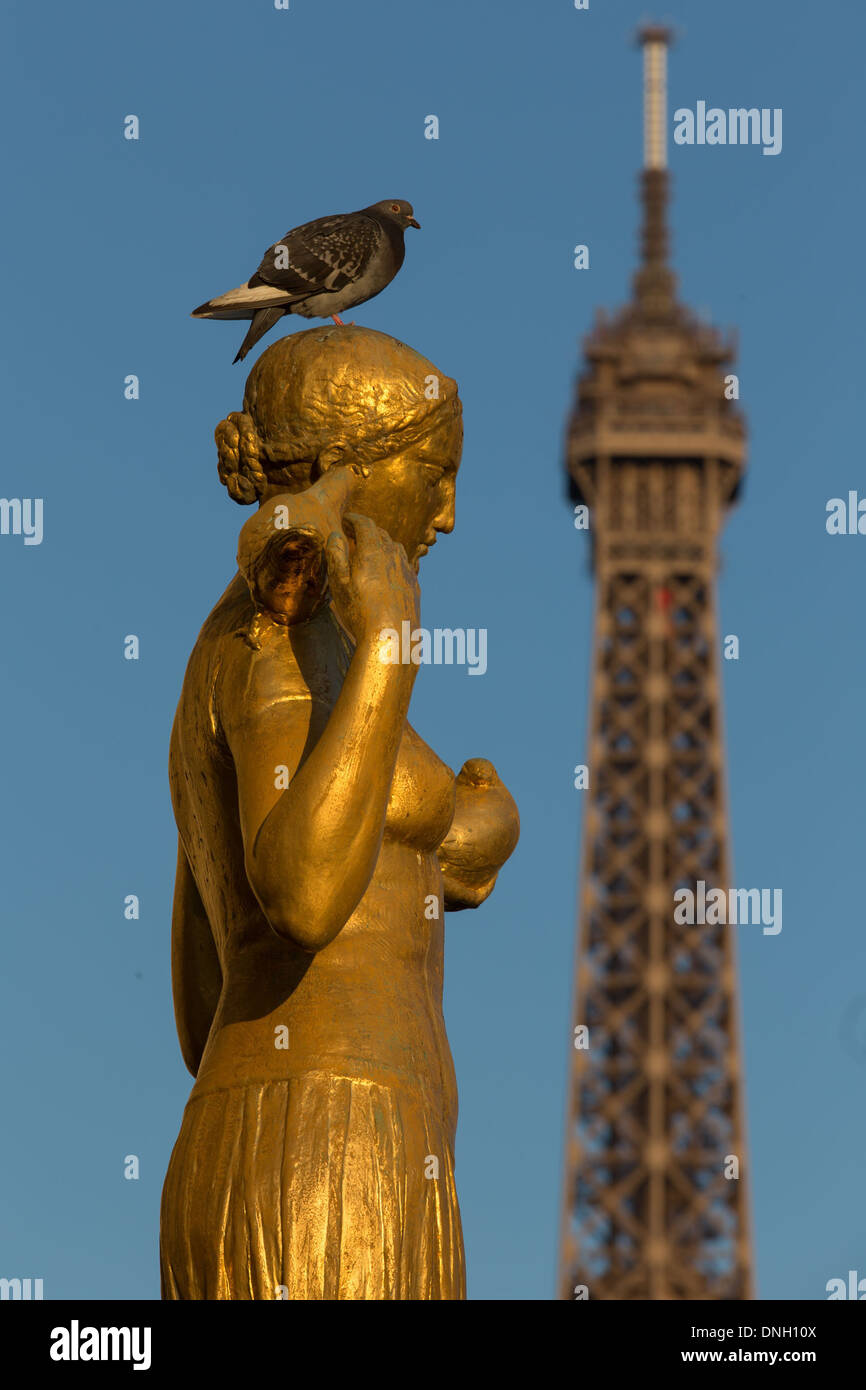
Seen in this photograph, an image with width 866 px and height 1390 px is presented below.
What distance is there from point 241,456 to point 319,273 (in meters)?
1.02

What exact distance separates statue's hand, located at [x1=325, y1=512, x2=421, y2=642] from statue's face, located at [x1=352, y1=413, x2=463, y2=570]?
17.0 inches

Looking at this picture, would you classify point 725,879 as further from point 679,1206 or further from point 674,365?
point 674,365

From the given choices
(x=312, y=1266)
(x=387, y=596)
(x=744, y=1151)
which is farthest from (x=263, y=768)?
(x=744, y=1151)

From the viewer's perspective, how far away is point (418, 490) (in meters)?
8.19

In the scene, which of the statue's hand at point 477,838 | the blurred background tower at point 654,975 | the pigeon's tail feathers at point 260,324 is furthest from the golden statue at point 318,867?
the blurred background tower at point 654,975

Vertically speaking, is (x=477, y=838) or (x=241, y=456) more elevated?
(x=241, y=456)

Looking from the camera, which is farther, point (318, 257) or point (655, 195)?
point (655, 195)

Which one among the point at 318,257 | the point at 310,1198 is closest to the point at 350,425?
the point at 318,257

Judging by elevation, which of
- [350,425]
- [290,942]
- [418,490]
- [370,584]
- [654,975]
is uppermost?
[654,975]

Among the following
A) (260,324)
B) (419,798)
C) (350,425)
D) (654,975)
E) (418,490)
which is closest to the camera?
(419,798)

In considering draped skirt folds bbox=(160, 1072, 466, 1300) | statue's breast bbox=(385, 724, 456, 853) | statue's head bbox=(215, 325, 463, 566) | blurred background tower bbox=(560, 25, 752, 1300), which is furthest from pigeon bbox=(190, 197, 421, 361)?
blurred background tower bbox=(560, 25, 752, 1300)

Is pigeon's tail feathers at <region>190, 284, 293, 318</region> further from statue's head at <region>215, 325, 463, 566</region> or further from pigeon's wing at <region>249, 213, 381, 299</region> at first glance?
statue's head at <region>215, 325, 463, 566</region>

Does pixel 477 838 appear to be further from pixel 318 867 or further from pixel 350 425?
pixel 318 867

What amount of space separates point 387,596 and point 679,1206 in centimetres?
5498
